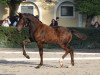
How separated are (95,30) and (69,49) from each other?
12.4 m

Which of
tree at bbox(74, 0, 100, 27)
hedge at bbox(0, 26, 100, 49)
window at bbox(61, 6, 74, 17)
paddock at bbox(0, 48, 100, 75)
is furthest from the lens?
window at bbox(61, 6, 74, 17)

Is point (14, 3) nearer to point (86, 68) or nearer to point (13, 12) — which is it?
point (13, 12)

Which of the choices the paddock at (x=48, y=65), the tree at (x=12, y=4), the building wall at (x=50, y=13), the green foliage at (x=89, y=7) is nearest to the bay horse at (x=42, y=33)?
the paddock at (x=48, y=65)

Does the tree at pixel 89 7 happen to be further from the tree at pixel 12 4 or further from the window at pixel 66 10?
the tree at pixel 12 4

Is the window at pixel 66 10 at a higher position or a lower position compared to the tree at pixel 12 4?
lower

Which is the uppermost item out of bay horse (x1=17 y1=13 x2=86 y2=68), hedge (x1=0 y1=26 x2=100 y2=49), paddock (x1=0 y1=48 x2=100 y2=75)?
bay horse (x1=17 y1=13 x2=86 y2=68)

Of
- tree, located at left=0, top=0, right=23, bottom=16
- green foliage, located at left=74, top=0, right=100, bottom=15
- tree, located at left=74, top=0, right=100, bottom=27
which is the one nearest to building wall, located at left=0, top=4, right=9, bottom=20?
tree, located at left=0, top=0, right=23, bottom=16

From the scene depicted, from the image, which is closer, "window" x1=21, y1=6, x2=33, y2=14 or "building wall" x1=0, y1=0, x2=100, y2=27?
"window" x1=21, y1=6, x2=33, y2=14

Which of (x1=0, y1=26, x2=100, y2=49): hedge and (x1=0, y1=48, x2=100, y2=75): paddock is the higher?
(x1=0, y1=48, x2=100, y2=75): paddock

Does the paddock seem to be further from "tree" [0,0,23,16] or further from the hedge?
"tree" [0,0,23,16]

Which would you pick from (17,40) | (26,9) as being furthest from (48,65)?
(26,9)

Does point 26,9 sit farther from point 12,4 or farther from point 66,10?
point 66,10

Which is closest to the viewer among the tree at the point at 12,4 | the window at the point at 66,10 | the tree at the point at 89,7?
the tree at the point at 12,4

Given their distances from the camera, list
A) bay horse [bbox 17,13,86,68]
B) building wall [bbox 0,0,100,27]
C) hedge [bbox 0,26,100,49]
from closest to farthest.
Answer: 1. bay horse [bbox 17,13,86,68]
2. hedge [bbox 0,26,100,49]
3. building wall [bbox 0,0,100,27]
